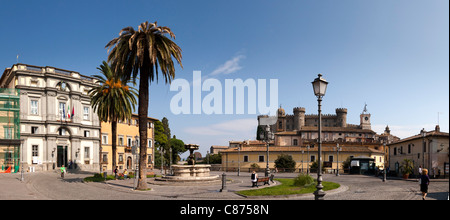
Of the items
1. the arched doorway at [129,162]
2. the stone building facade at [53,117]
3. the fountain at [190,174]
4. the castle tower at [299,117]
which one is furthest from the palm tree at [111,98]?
the castle tower at [299,117]

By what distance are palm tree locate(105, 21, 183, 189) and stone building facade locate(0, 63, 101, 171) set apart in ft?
93.7

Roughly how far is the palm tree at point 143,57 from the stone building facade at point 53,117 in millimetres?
28571

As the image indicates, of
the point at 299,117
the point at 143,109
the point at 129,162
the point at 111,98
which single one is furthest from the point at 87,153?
the point at 299,117

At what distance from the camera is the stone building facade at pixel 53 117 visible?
44969 mm

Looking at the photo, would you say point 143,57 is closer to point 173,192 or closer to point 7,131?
point 173,192

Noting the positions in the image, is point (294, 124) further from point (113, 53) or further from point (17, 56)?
point (113, 53)

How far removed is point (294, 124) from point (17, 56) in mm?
110541

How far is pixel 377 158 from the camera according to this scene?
6556 centimetres

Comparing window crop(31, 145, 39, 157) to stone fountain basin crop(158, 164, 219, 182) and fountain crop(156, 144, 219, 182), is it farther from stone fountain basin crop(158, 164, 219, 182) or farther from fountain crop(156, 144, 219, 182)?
stone fountain basin crop(158, 164, 219, 182)

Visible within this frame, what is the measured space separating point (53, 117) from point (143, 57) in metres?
32.6

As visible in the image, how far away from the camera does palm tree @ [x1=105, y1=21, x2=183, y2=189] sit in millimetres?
21844

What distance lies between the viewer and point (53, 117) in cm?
4744

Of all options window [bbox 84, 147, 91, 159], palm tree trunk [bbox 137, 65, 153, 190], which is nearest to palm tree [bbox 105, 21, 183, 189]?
palm tree trunk [bbox 137, 65, 153, 190]

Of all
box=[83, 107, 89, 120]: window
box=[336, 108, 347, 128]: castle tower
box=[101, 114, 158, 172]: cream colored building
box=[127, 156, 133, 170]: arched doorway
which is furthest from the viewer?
box=[336, 108, 347, 128]: castle tower
